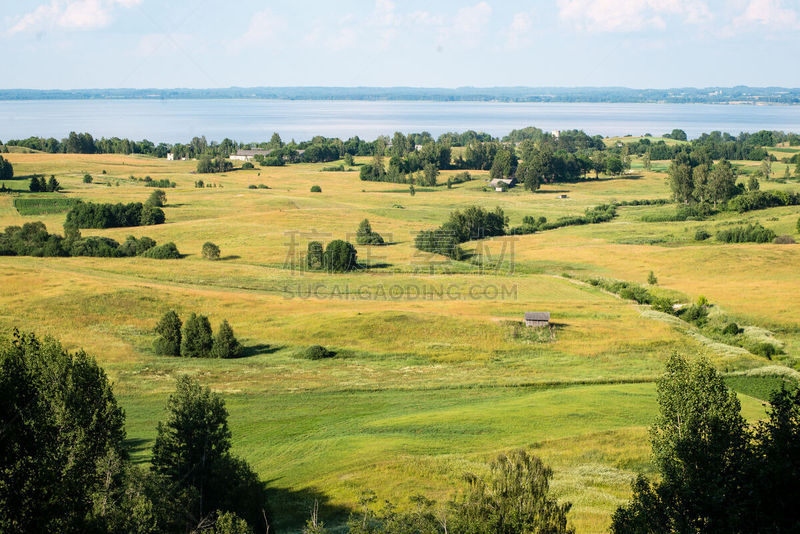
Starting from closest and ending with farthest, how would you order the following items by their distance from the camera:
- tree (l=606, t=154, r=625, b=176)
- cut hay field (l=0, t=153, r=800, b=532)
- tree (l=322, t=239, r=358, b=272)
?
1. cut hay field (l=0, t=153, r=800, b=532)
2. tree (l=322, t=239, r=358, b=272)
3. tree (l=606, t=154, r=625, b=176)

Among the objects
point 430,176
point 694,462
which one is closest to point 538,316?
point 694,462

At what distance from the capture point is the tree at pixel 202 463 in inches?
803

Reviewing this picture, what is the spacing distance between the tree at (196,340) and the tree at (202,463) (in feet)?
75.6

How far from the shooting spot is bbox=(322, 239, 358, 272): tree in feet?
237

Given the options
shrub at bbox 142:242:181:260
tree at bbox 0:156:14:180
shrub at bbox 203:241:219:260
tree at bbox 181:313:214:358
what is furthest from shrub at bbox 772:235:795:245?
tree at bbox 0:156:14:180

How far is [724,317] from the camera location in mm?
54688

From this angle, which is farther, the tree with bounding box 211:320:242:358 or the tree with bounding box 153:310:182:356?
the tree with bounding box 153:310:182:356

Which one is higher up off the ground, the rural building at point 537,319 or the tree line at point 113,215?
the tree line at point 113,215

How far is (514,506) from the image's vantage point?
15.8 m

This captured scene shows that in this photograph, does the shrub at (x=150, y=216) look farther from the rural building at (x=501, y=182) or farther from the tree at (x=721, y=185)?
the tree at (x=721, y=185)

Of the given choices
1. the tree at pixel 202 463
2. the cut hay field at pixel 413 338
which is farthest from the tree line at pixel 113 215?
the tree at pixel 202 463

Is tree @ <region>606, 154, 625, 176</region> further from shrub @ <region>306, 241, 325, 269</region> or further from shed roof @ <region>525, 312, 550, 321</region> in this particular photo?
shed roof @ <region>525, 312, 550, 321</region>

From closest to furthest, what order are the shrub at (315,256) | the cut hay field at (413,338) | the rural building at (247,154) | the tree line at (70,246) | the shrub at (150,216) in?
1. the cut hay field at (413,338)
2. the shrub at (315,256)
3. the tree line at (70,246)
4. the shrub at (150,216)
5. the rural building at (247,154)

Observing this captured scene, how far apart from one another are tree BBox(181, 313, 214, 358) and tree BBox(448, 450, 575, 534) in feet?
107
